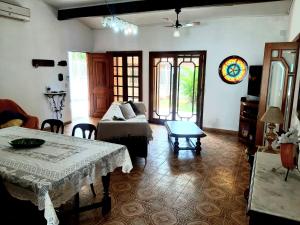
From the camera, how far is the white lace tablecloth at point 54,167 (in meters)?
1.76

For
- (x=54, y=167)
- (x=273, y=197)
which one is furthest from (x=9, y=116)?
(x=273, y=197)

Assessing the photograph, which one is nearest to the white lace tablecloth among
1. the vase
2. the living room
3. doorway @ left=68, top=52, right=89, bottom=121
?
the living room

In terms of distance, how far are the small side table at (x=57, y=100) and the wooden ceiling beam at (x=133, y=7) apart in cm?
198

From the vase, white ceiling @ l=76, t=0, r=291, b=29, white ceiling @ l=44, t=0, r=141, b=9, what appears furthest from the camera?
white ceiling @ l=44, t=0, r=141, b=9

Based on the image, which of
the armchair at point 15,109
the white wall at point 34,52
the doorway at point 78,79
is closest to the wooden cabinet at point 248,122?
the armchair at point 15,109

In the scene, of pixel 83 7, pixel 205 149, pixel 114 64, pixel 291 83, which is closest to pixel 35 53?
pixel 83 7

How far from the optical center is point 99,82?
7.64 metres

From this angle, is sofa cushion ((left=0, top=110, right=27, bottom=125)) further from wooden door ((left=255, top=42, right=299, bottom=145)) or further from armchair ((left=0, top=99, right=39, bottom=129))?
wooden door ((left=255, top=42, right=299, bottom=145))

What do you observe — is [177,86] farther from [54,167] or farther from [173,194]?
[54,167]

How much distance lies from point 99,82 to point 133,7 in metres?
3.27

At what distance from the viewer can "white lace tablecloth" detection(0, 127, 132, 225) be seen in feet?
5.78

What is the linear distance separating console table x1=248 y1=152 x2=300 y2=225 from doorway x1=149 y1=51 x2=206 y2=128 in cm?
458

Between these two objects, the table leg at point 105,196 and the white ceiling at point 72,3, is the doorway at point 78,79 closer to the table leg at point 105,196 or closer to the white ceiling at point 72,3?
the white ceiling at point 72,3

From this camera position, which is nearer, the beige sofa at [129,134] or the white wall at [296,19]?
the white wall at [296,19]
